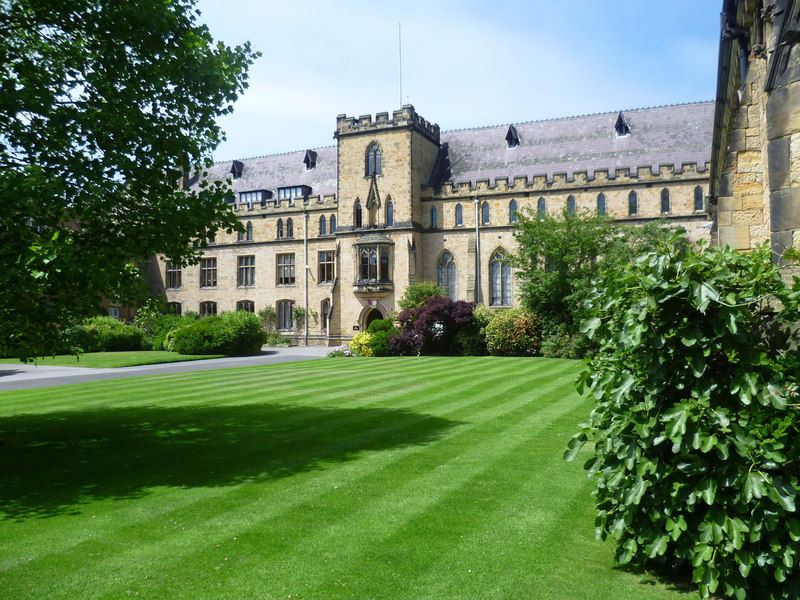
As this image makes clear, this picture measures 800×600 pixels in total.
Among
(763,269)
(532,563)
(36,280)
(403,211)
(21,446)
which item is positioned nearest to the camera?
(763,269)

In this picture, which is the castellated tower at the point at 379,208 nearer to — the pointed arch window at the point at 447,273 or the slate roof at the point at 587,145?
the pointed arch window at the point at 447,273

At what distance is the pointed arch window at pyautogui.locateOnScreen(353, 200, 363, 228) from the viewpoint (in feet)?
143

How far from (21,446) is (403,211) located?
3328 cm

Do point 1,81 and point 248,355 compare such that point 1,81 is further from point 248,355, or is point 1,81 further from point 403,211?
point 403,211

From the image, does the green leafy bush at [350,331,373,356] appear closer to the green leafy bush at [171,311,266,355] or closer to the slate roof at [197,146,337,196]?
the green leafy bush at [171,311,266,355]

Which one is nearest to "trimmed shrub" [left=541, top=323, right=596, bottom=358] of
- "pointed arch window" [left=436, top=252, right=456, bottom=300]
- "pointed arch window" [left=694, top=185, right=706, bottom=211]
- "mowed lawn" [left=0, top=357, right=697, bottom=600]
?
"mowed lawn" [left=0, top=357, right=697, bottom=600]

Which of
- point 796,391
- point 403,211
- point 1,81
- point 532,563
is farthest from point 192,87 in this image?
point 403,211

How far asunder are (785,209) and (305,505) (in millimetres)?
5340

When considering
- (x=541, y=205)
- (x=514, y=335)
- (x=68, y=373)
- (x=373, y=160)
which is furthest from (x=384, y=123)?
(x=68, y=373)

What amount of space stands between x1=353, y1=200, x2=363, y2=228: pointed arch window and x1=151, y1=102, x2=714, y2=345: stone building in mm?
69

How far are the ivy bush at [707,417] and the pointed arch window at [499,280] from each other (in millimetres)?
36050

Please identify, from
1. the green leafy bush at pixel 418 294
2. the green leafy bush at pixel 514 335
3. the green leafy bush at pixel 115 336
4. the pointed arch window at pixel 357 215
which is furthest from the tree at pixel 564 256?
the green leafy bush at pixel 115 336

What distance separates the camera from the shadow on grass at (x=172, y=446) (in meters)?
7.77

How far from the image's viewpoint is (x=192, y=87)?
34.0ft
